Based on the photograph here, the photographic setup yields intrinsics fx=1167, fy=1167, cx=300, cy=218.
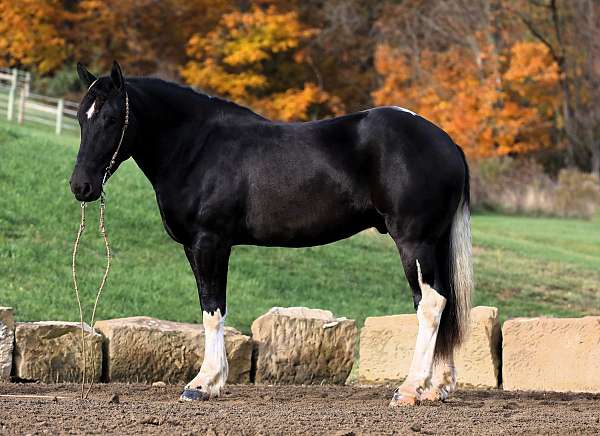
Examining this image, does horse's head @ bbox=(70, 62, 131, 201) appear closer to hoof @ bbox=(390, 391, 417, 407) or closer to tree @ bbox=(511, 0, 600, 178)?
hoof @ bbox=(390, 391, 417, 407)

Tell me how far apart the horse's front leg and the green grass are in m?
4.01

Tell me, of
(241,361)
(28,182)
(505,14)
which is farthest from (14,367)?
(505,14)

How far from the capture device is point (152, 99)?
25.7ft

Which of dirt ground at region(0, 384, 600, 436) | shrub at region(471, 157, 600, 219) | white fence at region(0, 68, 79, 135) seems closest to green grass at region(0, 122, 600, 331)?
dirt ground at region(0, 384, 600, 436)

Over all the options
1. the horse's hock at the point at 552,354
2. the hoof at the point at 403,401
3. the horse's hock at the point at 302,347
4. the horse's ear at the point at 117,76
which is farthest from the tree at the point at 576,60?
the horse's ear at the point at 117,76

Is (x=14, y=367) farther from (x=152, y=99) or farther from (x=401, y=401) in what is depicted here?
(x=401, y=401)

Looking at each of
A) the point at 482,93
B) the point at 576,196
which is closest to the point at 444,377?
the point at 576,196

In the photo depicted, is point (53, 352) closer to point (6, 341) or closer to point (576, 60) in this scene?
point (6, 341)

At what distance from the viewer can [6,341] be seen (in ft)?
27.7

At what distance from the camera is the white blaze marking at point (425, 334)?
750 cm

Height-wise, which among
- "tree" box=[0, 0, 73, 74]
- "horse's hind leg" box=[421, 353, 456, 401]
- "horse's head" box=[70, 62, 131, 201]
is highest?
"tree" box=[0, 0, 73, 74]

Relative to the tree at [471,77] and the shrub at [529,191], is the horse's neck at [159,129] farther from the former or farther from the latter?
the tree at [471,77]

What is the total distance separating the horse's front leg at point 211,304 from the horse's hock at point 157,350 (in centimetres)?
110

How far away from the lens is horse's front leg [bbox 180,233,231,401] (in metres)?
7.58
